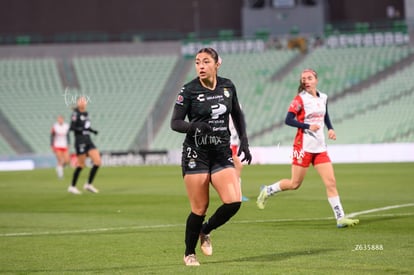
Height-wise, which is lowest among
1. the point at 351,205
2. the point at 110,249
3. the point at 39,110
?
Answer: the point at 39,110

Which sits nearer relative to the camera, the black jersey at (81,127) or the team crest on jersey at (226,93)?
the team crest on jersey at (226,93)

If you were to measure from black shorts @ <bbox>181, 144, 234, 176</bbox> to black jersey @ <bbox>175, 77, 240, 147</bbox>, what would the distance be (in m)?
0.07

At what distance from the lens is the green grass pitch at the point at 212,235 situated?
10.4 metres

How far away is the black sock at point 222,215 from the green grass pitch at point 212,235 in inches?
17.4

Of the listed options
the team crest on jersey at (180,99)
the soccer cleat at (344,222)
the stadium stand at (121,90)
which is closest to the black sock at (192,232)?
the team crest on jersey at (180,99)

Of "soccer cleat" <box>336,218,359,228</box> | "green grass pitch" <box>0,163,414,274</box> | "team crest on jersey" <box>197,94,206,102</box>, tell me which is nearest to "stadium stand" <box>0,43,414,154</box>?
"green grass pitch" <box>0,163,414,274</box>

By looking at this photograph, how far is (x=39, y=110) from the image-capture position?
174 feet

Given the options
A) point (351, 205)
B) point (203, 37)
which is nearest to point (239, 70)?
point (203, 37)

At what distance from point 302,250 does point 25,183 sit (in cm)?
2121

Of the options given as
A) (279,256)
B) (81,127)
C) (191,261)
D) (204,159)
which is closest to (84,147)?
(81,127)

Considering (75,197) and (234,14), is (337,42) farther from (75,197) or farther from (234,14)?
(75,197)

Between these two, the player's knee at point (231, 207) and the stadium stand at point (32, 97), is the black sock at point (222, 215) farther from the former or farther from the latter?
the stadium stand at point (32, 97)

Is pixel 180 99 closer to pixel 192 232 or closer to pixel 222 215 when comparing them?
pixel 222 215

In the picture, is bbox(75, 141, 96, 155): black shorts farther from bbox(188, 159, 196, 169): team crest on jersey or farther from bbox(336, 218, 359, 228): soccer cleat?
bbox(188, 159, 196, 169): team crest on jersey
